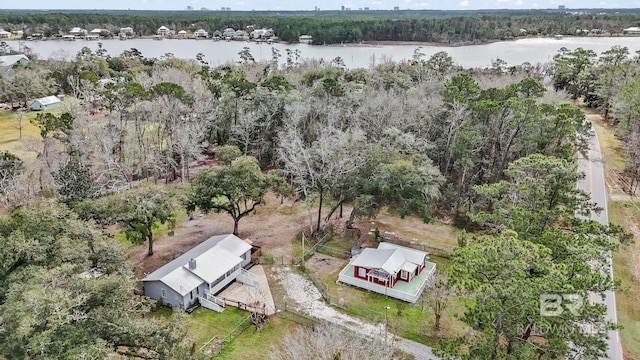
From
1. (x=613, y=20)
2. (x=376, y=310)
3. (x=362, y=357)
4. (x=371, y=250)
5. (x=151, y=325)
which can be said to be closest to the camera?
(x=151, y=325)

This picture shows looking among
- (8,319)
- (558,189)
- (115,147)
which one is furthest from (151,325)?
(115,147)

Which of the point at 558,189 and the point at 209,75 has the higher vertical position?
the point at 209,75

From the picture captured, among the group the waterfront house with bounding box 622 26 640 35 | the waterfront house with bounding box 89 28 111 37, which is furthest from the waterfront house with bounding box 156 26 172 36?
the waterfront house with bounding box 622 26 640 35

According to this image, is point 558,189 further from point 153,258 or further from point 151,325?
point 153,258

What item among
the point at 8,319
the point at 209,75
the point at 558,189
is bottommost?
the point at 8,319

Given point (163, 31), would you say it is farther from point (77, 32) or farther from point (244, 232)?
Answer: point (244, 232)

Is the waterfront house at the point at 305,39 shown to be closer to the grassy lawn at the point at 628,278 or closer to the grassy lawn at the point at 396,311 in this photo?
the grassy lawn at the point at 628,278
